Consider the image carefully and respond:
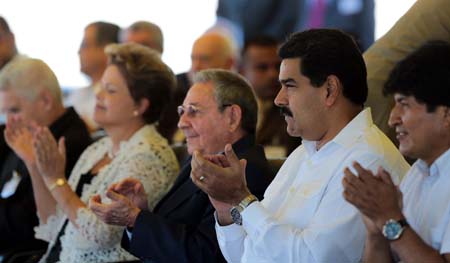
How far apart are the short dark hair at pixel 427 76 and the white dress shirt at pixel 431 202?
126mm

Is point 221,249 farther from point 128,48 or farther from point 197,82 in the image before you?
point 128,48

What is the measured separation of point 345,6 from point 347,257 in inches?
156

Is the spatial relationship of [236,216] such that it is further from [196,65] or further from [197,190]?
[196,65]

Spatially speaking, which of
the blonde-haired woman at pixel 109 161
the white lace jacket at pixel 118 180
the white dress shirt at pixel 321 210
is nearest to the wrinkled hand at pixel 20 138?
the blonde-haired woman at pixel 109 161

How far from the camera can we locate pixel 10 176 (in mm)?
4285

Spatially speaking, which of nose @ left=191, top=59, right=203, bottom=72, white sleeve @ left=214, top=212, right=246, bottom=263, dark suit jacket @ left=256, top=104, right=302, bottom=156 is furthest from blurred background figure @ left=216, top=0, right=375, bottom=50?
white sleeve @ left=214, top=212, right=246, bottom=263

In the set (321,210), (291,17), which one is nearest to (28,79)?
(321,210)

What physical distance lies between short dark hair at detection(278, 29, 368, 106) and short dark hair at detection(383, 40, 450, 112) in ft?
Result: 0.93

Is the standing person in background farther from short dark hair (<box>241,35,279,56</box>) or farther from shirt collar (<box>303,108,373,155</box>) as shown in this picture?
short dark hair (<box>241,35,279,56</box>)

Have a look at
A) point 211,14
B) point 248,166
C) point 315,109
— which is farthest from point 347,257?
point 211,14

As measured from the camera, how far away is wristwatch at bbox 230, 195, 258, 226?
2516 mm

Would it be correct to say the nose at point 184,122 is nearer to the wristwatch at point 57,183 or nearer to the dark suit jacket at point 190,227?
the dark suit jacket at point 190,227

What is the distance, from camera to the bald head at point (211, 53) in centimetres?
484

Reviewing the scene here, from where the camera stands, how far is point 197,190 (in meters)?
3.15
